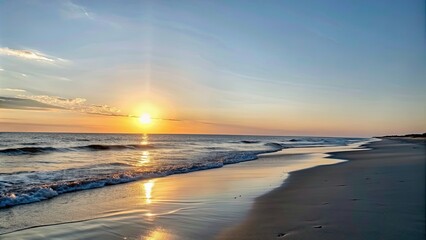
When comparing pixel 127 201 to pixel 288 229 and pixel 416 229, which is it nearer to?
pixel 288 229

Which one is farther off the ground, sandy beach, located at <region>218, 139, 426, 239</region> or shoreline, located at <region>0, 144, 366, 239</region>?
sandy beach, located at <region>218, 139, 426, 239</region>

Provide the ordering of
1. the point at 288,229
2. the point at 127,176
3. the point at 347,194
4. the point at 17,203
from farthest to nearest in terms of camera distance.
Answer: the point at 127,176 → the point at 17,203 → the point at 347,194 → the point at 288,229

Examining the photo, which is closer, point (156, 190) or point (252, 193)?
point (252, 193)

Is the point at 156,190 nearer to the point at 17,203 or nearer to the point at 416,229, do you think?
the point at 17,203

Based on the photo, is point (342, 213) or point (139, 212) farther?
point (139, 212)

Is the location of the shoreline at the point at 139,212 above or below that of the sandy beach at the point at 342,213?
below

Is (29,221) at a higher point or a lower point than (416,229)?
lower

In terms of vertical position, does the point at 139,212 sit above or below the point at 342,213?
below

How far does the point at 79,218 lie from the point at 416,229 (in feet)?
21.7

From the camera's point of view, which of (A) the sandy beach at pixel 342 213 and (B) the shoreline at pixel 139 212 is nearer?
(A) the sandy beach at pixel 342 213

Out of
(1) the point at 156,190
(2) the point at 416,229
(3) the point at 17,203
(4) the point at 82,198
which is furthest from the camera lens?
(1) the point at 156,190

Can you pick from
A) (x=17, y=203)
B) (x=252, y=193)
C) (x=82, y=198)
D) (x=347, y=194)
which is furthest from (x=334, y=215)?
(x=17, y=203)

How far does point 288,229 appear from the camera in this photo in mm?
5609

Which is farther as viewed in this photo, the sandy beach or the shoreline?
the shoreline
